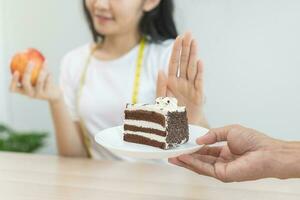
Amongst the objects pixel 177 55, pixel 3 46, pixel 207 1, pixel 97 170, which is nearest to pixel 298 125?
pixel 207 1

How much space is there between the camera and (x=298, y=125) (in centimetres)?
224

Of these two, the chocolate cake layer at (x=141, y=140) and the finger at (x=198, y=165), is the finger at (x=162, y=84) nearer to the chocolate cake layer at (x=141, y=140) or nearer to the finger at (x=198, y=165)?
the chocolate cake layer at (x=141, y=140)

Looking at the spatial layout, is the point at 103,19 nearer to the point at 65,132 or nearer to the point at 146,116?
the point at 65,132

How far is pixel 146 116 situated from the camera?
5.00ft

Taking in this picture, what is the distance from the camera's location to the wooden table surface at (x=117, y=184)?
1.43 metres

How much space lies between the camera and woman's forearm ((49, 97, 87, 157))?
203cm

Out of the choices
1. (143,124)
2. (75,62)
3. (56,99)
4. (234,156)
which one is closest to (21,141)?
(75,62)

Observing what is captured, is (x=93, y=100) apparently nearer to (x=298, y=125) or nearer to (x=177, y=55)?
(x=177, y=55)

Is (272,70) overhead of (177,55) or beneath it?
beneath

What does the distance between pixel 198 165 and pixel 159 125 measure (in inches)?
9.1

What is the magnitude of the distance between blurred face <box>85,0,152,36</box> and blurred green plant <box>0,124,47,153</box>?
796 mm

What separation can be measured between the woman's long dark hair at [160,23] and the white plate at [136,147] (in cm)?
77

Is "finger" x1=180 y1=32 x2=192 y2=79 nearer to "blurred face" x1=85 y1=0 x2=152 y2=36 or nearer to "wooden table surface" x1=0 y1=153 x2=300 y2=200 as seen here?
"wooden table surface" x1=0 y1=153 x2=300 y2=200

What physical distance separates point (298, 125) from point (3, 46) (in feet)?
5.27
